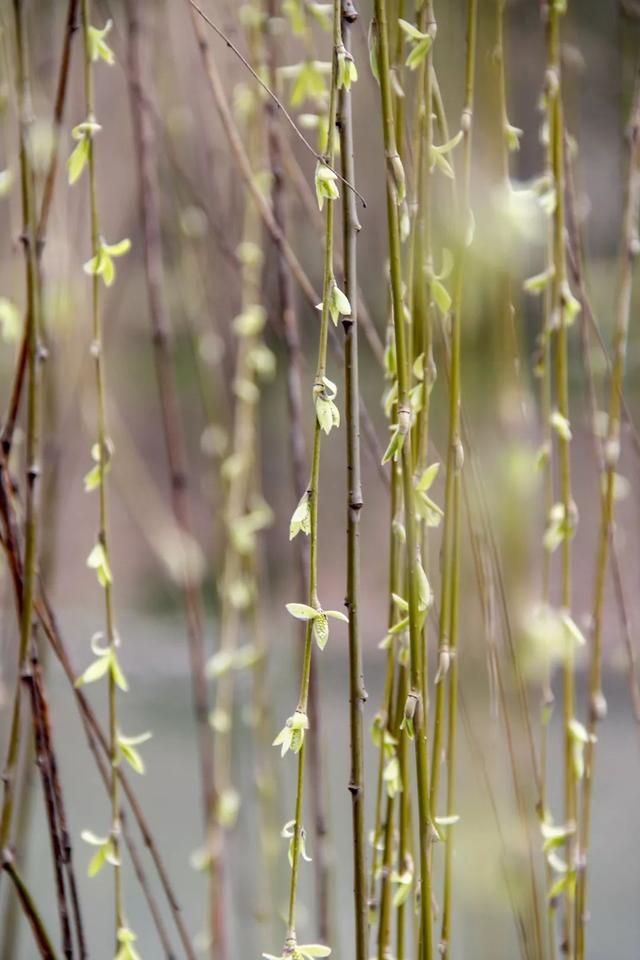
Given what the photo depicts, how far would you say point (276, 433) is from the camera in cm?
142

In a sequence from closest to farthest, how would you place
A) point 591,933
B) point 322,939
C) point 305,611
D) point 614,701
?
point 305,611 < point 322,939 < point 591,933 < point 614,701

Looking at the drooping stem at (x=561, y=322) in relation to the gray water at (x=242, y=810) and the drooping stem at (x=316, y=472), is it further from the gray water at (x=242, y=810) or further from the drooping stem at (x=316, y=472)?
the gray water at (x=242, y=810)

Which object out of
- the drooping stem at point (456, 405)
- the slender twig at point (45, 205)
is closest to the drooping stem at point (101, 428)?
the slender twig at point (45, 205)

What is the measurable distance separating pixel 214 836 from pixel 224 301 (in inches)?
21.8

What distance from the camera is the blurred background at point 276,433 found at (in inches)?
22.1

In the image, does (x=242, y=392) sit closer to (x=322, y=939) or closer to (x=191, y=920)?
(x=322, y=939)

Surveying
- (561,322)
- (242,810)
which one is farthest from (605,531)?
(242,810)

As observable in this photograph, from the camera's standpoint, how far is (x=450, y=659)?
14.3 inches

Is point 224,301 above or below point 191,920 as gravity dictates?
above

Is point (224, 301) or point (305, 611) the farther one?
point (224, 301)

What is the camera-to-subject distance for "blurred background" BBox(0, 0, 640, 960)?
56cm

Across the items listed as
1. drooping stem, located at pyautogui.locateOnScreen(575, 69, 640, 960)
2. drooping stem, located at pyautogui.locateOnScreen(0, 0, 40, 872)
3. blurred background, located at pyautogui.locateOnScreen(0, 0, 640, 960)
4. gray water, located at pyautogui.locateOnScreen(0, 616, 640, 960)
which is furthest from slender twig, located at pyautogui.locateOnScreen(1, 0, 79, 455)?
gray water, located at pyautogui.locateOnScreen(0, 616, 640, 960)

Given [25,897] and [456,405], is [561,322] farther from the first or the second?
[25,897]

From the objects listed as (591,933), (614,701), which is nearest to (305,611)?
(591,933)
